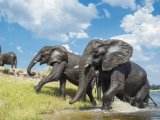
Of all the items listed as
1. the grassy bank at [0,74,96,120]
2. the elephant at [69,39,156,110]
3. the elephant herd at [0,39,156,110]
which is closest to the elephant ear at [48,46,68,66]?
the grassy bank at [0,74,96,120]

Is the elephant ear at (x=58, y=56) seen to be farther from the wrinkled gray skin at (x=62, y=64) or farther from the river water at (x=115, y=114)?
the river water at (x=115, y=114)

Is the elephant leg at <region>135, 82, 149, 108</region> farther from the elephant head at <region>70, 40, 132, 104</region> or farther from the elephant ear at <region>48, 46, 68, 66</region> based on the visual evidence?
the elephant ear at <region>48, 46, 68, 66</region>

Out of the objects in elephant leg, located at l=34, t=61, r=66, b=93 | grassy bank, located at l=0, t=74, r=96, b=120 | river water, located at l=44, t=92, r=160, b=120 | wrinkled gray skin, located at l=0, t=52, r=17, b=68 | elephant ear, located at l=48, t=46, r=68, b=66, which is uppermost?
wrinkled gray skin, located at l=0, t=52, r=17, b=68

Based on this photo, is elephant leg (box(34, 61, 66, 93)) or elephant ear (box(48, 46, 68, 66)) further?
elephant ear (box(48, 46, 68, 66))

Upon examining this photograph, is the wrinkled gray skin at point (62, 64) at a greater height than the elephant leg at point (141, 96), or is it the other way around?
the wrinkled gray skin at point (62, 64)

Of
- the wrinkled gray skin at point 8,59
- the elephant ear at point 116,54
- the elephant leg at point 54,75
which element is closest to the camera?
the elephant ear at point 116,54

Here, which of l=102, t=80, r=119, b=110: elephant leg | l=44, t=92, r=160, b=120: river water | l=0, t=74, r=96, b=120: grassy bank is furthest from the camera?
l=0, t=74, r=96, b=120: grassy bank

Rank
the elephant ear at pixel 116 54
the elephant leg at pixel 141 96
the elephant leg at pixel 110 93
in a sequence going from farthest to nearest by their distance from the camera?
1. the elephant leg at pixel 141 96
2. the elephant ear at pixel 116 54
3. the elephant leg at pixel 110 93

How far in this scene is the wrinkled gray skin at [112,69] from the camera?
1619 cm

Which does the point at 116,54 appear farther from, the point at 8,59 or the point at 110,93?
the point at 8,59

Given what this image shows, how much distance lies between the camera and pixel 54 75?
21125 mm

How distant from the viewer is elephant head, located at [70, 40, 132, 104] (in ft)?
53.4

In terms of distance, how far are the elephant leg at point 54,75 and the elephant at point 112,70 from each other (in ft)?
14.3

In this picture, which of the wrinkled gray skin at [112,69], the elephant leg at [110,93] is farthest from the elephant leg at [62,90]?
the elephant leg at [110,93]
